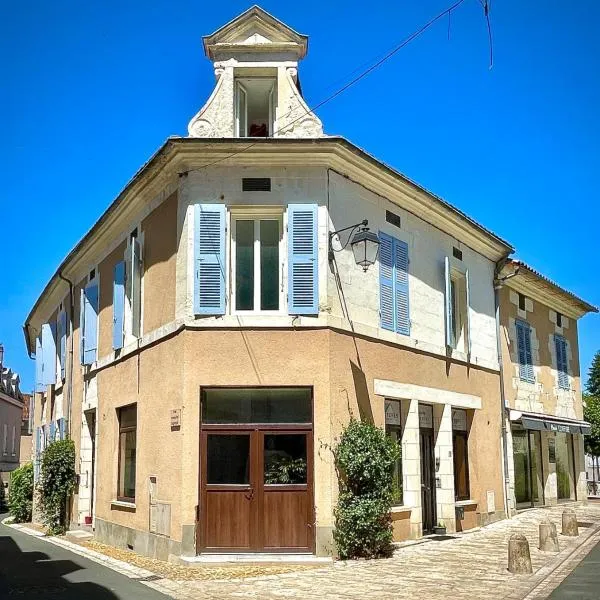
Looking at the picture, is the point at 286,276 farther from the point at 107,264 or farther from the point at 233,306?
the point at 107,264

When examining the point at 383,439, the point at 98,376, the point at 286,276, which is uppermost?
the point at 286,276

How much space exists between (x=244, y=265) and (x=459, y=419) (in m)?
6.46

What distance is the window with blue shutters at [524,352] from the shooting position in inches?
777

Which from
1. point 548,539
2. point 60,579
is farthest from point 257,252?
point 548,539

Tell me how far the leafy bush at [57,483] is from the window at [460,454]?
855 centimetres

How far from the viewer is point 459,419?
1617 centimetres

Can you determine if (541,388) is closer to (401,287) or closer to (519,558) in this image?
(401,287)

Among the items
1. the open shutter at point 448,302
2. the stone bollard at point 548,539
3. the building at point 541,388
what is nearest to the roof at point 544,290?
the building at point 541,388

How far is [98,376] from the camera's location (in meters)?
16.5

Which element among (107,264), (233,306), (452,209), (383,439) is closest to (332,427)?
(383,439)

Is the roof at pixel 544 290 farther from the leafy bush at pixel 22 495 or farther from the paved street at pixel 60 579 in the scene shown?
the leafy bush at pixel 22 495

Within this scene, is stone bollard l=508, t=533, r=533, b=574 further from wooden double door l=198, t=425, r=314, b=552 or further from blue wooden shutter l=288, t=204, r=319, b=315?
blue wooden shutter l=288, t=204, r=319, b=315

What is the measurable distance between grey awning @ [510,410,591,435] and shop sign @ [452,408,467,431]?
2.25 metres

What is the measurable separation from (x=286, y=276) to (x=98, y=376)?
6287 mm
